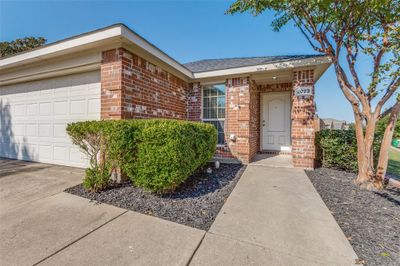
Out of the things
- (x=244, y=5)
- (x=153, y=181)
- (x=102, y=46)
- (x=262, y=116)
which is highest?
(x=244, y=5)

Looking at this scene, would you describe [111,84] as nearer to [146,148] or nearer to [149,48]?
[149,48]

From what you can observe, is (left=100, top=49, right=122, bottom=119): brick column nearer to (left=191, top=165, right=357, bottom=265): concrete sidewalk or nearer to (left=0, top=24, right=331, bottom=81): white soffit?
(left=0, top=24, right=331, bottom=81): white soffit

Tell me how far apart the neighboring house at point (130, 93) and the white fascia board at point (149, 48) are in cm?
2

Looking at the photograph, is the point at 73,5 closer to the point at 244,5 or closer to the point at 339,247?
the point at 244,5

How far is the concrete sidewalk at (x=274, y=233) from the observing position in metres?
1.68

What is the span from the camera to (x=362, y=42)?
3.88 meters

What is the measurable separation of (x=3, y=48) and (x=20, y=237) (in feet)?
61.9

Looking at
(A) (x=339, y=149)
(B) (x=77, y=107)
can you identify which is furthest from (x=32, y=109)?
(A) (x=339, y=149)

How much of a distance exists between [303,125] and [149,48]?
473 centimetres

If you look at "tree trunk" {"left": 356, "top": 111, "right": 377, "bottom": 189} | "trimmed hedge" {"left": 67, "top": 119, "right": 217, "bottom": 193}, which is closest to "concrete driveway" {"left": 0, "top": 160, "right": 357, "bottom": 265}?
"trimmed hedge" {"left": 67, "top": 119, "right": 217, "bottom": 193}

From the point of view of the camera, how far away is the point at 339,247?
6.07 feet

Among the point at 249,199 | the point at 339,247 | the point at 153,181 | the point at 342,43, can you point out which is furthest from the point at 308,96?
the point at 153,181

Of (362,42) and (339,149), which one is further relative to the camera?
(339,149)

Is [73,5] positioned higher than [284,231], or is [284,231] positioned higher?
[73,5]
